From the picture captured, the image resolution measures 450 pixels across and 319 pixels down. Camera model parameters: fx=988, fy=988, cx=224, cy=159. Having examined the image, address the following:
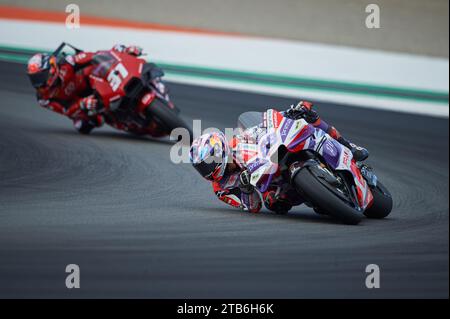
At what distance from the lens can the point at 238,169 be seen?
8.55 meters

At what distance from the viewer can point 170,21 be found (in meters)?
21.7

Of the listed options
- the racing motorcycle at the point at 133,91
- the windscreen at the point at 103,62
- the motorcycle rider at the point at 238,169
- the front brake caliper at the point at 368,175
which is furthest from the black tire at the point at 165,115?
the front brake caliper at the point at 368,175

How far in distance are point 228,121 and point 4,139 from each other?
3785 millimetres

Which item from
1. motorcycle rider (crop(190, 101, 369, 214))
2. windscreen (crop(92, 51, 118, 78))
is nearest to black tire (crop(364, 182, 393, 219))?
motorcycle rider (crop(190, 101, 369, 214))

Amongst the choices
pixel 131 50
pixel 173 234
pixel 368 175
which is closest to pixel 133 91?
pixel 131 50

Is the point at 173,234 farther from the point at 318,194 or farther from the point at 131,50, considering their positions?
the point at 131,50

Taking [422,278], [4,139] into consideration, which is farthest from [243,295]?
[4,139]

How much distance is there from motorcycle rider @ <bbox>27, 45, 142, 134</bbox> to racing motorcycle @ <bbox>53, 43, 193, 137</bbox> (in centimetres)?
15

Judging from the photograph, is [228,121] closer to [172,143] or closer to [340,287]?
[172,143]

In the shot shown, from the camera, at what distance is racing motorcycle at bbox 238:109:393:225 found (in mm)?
7824

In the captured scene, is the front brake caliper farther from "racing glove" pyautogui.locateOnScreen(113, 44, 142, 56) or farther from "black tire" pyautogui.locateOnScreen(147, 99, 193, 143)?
"racing glove" pyautogui.locateOnScreen(113, 44, 142, 56)

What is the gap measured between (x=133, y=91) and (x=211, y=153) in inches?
177

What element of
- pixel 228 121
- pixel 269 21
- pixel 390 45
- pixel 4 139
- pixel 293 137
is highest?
pixel 269 21

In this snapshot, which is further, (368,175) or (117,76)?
(117,76)
